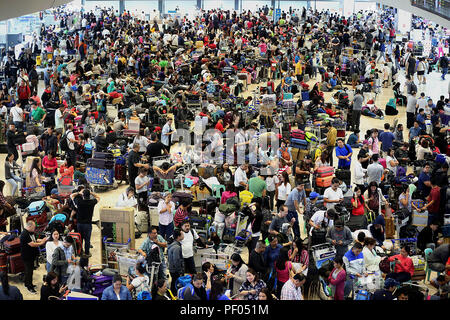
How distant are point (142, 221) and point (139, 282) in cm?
354

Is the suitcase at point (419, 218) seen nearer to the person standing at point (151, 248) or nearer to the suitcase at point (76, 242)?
the person standing at point (151, 248)

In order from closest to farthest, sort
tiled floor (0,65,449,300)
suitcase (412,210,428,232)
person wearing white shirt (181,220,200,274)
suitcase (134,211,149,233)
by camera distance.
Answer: person wearing white shirt (181,220,200,274) → tiled floor (0,65,449,300) → suitcase (412,210,428,232) → suitcase (134,211,149,233)

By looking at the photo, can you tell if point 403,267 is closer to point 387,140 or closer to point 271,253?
point 271,253

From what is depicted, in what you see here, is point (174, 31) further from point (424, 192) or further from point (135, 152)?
point (424, 192)

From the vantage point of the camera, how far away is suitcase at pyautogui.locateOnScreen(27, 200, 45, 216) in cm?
1118

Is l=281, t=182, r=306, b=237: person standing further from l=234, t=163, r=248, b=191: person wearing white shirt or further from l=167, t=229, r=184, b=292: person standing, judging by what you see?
l=167, t=229, r=184, b=292: person standing

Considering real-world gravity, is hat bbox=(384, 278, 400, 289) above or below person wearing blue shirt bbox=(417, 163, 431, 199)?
below

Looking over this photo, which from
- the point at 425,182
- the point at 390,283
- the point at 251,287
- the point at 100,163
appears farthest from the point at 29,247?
the point at 425,182

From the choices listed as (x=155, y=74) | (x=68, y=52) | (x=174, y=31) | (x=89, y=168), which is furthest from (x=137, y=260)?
(x=174, y=31)

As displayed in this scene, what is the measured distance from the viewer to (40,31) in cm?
3762

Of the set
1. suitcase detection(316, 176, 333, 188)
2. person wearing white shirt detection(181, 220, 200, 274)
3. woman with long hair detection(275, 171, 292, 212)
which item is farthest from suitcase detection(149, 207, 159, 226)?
suitcase detection(316, 176, 333, 188)

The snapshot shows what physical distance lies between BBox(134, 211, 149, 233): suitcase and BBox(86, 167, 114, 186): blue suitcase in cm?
239

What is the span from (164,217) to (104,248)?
112cm
